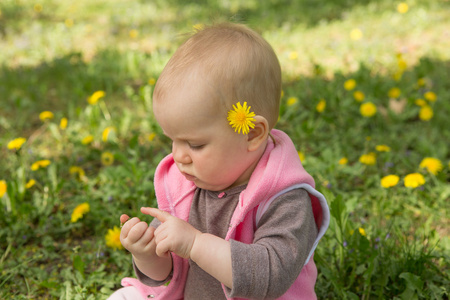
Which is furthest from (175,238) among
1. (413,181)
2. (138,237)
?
(413,181)

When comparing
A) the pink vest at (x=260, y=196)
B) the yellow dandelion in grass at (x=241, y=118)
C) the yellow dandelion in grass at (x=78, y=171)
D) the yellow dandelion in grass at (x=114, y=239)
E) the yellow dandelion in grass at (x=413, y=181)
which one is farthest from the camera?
the yellow dandelion in grass at (x=78, y=171)

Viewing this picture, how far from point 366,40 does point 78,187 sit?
3.37 metres

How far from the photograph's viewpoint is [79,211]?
2260 millimetres

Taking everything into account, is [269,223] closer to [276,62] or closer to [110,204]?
[276,62]

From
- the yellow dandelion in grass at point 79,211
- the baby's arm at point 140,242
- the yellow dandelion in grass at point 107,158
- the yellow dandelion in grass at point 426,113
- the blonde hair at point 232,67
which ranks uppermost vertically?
the blonde hair at point 232,67

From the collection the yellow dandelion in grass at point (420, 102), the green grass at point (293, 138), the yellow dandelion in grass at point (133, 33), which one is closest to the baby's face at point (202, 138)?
the green grass at point (293, 138)

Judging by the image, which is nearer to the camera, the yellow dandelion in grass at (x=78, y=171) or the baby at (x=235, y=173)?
the baby at (x=235, y=173)

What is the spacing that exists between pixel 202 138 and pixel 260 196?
0.78ft

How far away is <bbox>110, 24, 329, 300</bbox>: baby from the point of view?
4.13 ft

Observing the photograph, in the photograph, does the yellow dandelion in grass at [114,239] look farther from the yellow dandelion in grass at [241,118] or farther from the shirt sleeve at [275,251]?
the yellow dandelion in grass at [241,118]

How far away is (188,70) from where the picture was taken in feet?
4.22

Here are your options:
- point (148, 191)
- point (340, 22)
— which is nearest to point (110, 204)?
point (148, 191)

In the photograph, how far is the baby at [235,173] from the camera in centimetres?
126

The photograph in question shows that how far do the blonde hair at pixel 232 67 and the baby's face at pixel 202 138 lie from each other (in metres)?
0.04
